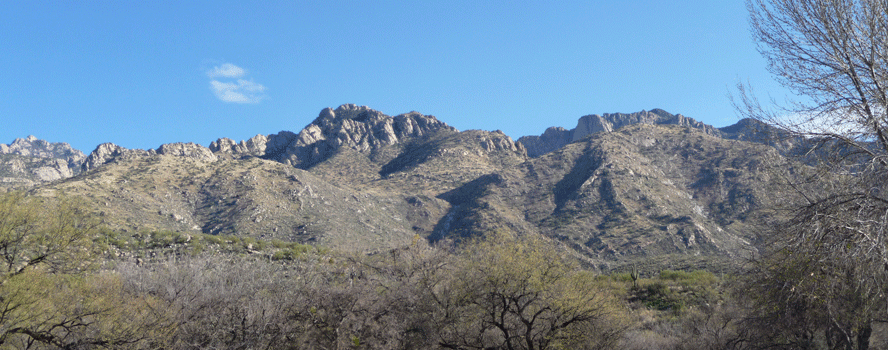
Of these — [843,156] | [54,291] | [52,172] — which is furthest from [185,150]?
[843,156]

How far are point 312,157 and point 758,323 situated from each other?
553ft

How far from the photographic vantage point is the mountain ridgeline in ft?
237

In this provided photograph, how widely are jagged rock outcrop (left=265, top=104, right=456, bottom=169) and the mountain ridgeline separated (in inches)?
959

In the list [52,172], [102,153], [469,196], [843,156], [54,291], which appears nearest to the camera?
[843,156]

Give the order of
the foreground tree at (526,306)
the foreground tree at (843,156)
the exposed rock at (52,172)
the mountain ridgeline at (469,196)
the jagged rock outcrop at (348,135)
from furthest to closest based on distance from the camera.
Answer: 1. the jagged rock outcrop at (348,135)
2. the exposed rock at (52,172)
3. the mountain ridgeline at (469,196)
4. the foreground tree at (526,306)
5. the foreground tree at (843,156)

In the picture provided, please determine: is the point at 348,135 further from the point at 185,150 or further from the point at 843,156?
the point at 843,156

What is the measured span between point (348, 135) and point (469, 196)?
83.0 m

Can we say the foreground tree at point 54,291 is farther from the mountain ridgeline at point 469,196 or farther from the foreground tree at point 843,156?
the mountain ridgeline at point 469,196

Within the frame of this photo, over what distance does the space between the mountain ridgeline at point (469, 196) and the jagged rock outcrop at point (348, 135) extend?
24.4 metres

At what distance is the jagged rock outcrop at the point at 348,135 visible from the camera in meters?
174

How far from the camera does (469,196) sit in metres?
113

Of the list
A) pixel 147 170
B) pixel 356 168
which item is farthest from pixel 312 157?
pixel 147 170

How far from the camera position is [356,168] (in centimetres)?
14962

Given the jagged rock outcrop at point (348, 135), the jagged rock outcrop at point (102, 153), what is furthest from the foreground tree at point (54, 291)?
the jagged rock outcrop at point (102, 153)
